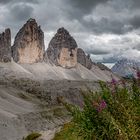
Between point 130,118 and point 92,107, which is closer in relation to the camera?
point 130,118

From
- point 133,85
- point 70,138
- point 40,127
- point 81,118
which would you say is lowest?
point 40,127

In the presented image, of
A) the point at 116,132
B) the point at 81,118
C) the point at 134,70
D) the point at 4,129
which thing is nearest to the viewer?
the point at 116,132

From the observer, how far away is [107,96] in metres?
15.5

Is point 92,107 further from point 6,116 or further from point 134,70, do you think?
point 6,116

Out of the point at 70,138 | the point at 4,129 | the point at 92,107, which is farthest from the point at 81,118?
the point at 4,129

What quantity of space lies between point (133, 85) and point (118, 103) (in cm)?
107

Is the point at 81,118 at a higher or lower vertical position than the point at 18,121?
higher

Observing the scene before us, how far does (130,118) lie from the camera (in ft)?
47.0

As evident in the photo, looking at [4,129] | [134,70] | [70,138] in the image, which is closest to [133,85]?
[134,70]

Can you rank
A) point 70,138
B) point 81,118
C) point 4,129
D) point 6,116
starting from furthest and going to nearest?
1. point 6,116
2. point 4,129
3. point 70,138
4. point 81,118

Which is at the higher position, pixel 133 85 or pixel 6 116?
pixel 133 85

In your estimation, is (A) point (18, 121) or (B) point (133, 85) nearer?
(B) point (133, 85)

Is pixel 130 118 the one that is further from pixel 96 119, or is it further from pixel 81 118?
pixel 81 118

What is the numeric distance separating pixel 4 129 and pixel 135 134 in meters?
139
